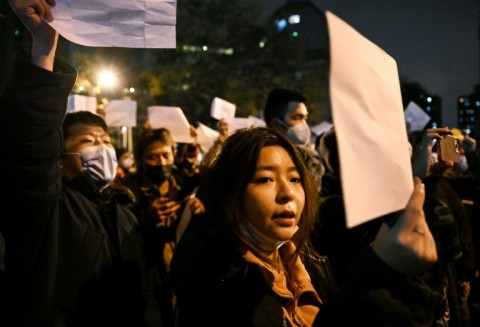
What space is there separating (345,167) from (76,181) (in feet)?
6.85

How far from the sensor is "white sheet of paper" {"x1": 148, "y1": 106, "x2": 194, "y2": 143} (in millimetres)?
6907

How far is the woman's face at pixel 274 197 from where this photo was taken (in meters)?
1.87

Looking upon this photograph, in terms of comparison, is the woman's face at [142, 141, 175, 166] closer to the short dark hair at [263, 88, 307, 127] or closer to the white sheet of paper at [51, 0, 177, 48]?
the short dark hair at [263, 88, 307, 127]

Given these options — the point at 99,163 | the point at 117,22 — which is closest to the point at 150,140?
the point at 99,163

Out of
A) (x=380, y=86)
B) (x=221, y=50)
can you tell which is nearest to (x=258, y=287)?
(x=380, y=86)

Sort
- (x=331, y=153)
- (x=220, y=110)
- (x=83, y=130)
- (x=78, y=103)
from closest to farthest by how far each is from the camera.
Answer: (x=83, y=130) < (x=331, y=153) < (x=78, y=103) < (x=220, y=110)

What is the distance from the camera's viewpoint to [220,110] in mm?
8406

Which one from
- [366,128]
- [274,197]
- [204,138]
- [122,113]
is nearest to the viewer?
[366,128]

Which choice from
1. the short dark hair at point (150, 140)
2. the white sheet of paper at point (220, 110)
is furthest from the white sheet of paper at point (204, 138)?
the short dark hair at point (150, 140)

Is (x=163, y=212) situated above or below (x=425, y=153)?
below

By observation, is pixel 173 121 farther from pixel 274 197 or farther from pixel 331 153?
pixel 274 197

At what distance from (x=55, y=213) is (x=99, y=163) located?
2.49 feet

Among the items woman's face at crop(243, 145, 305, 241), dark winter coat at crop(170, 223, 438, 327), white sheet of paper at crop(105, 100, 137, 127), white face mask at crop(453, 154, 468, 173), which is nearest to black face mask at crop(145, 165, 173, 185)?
dark winter coat at crop(170, 223, 438, 327)

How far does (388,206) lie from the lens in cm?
121
